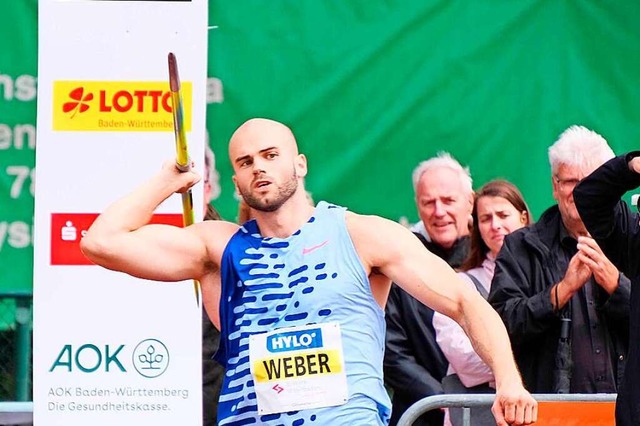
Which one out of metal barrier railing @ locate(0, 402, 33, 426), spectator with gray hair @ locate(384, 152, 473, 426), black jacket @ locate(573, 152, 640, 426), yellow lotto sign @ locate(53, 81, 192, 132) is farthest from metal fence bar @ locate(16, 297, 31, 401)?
black jacket @ locate(573, 152, 640, 426)

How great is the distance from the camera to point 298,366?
499 centimetres

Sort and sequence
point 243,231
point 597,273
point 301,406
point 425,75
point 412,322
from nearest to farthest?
point 301,406, point 243,231, point 597,273, point 412,322, point 425,75

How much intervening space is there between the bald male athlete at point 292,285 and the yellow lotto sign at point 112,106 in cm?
83

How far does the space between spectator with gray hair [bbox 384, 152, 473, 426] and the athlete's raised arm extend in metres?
1.42

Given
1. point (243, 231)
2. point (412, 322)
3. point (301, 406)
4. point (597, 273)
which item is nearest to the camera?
point (301, 406)

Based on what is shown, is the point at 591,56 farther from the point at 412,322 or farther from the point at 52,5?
the point at 52,5

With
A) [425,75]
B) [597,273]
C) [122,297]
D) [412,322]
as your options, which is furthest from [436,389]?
[425,75]

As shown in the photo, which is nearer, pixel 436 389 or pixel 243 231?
pixel 243 231

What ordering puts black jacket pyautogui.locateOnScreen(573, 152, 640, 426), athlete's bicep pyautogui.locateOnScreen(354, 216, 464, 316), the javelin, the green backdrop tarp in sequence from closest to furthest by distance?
athlete's bicep pyautogui.locateOnScreen(354, 216, 464, 316), the javelin, black jacket pyautogui.locateOnScreen(573, 152, 640, 426), the green backdrop tarp

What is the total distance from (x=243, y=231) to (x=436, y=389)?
4.99 ft

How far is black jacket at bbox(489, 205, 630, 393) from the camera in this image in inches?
240

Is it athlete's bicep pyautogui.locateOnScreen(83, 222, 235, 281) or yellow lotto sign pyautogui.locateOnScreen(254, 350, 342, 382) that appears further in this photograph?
athlete's bicep pyautogui.locateOnScreen(83, 222, 235, 281)

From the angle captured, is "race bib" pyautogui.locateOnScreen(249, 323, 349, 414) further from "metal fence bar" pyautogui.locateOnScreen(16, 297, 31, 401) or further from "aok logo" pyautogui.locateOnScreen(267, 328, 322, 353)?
"metal fence bar" pyautogui.locateOnScreen(16, 297, 31, 401)

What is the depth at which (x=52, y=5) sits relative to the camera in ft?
20.2
